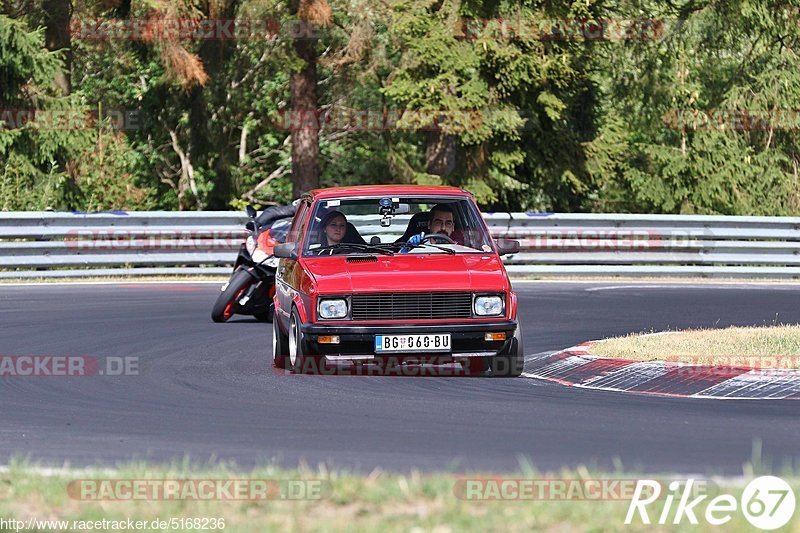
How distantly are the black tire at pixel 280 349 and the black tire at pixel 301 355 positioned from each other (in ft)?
1.39

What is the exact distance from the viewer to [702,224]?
2475 cm

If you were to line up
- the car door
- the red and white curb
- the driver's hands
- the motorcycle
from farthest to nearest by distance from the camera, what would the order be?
the motorcycle → the driver's hands → the car door → the red and white curb

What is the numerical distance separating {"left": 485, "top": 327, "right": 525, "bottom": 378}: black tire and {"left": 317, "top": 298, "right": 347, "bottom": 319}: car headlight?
132 cm

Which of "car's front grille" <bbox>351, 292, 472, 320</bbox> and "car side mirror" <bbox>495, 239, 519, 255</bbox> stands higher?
"car side mirror" <bbox>495, 239, 519, 255</bbox>

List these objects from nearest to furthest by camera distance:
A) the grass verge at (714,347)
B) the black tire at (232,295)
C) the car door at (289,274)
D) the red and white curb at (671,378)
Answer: the red and white curb at (671,378), the grass verge at (714,347), the car door at (289,274), the black tire at (232,295)

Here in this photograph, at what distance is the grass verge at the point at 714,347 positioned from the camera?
12.1 meters

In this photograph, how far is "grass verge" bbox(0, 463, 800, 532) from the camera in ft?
19.7

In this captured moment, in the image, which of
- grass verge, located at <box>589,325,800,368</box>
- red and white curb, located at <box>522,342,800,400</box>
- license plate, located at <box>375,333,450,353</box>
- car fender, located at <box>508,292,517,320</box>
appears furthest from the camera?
grass verge, located at <box>589,325,800,368</box>

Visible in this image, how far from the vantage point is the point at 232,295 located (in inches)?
650

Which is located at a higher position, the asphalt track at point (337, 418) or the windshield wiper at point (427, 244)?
the windshield wiper at point (427, 244)

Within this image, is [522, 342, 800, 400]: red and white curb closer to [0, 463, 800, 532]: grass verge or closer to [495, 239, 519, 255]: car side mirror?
[495, 239, 519, 255]: car side mirror

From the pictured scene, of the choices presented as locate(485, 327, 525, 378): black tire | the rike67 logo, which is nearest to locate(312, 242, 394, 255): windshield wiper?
locate(485, 327, 525, 378): black tire

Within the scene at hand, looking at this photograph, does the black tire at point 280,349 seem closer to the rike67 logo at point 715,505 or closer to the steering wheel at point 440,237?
the steering wheel at point 440,237

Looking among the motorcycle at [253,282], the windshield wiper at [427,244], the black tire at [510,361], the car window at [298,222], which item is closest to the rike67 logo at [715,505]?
the black tire at [510,361]
